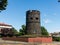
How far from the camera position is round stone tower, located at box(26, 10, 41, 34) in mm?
51656

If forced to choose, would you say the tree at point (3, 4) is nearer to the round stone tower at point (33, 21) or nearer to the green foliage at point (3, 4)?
the green foliage at point (3, 4)

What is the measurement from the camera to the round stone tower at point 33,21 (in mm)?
51656

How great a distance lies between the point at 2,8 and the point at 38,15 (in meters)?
25.6

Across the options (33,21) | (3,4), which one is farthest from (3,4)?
(33,21)

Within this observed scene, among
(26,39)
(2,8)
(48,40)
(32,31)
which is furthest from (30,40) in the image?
(2,8)

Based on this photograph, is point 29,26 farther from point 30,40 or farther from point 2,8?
point 2,8

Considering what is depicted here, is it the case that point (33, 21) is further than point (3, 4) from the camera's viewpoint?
Yes

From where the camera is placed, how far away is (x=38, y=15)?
2063 inches

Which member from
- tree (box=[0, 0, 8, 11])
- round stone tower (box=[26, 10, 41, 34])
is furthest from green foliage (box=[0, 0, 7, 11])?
round stone tower (box=[26, 10, 41, 34])

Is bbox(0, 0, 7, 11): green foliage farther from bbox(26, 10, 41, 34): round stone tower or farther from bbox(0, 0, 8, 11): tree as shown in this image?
bbox(26, 10, 41, 34): round stone tower

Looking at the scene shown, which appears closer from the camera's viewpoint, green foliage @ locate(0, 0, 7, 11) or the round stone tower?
green foliage @ locate(0, 0, 7, 11)

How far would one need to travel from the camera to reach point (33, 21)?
5203 cm

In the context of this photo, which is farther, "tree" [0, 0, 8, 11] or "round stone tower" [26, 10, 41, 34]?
"round stone tower" [26, 10, 41, 34]

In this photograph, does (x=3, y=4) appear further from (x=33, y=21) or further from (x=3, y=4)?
(x=33, y=21)
